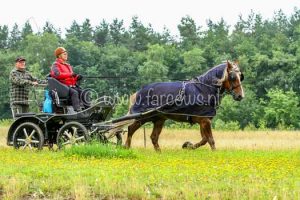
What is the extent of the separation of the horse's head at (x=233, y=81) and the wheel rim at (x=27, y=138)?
4.92 m

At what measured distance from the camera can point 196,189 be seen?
9.61 m

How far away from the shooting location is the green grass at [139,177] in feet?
31.5

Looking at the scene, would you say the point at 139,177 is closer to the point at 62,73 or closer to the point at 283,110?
the point at 62,73

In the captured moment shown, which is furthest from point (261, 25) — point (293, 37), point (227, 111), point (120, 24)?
point (227, 111)

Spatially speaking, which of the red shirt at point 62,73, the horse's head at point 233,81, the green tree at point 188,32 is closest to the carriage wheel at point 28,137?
the red shirt at point 62,73

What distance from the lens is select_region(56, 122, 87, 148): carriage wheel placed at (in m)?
16.0

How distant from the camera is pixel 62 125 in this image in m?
17.1

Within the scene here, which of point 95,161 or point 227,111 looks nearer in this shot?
point 95,161

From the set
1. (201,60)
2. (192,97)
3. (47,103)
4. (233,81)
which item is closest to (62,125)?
(47,103)

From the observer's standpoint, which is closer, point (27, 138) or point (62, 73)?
point (62, 73)

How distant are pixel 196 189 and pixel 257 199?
3.04ft

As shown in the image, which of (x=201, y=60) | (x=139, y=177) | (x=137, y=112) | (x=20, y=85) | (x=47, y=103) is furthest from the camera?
(x=201, y=60)

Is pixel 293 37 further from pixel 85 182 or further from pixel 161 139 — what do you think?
pixel 85 182

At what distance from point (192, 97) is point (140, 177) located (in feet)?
22.4
